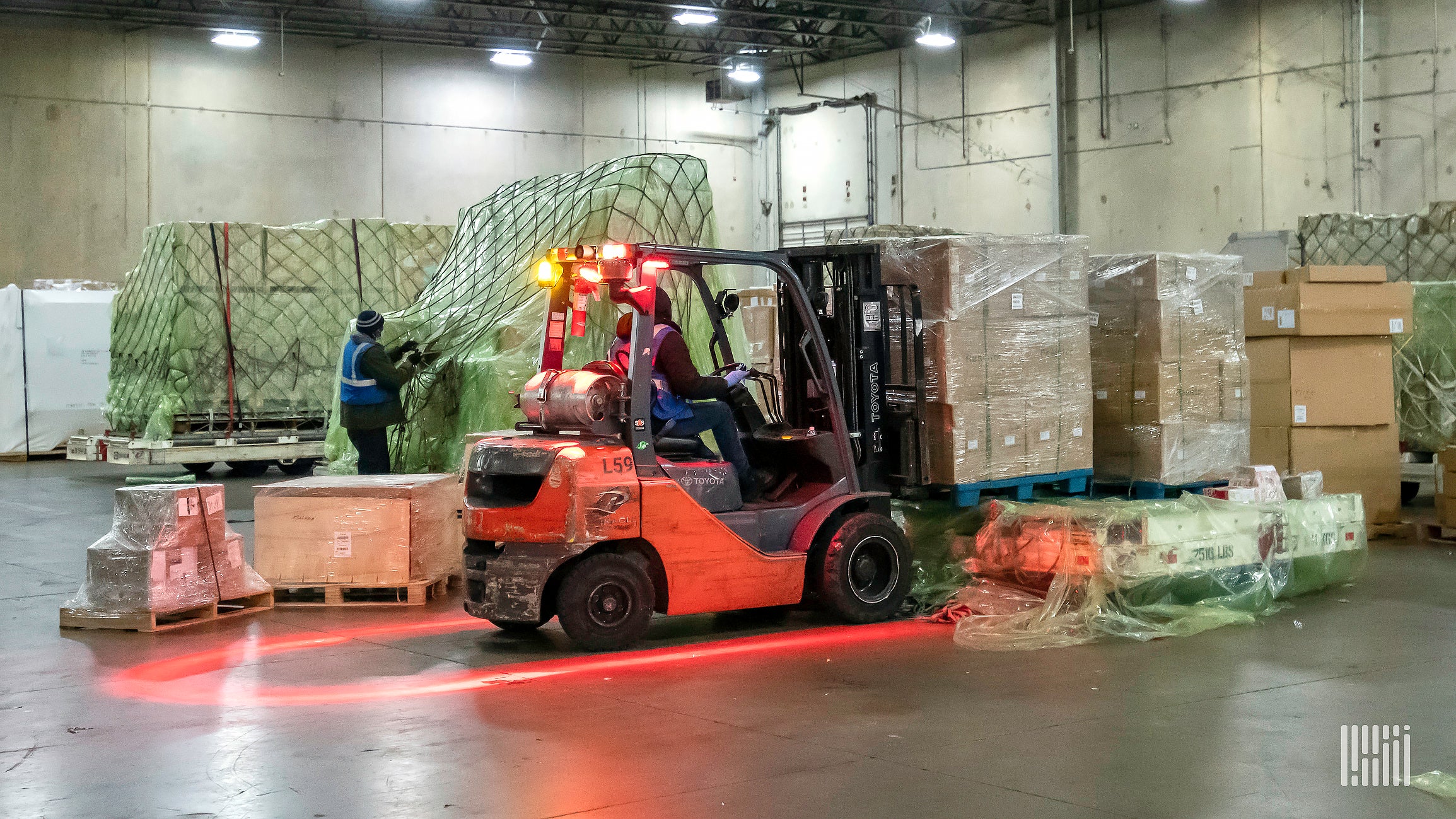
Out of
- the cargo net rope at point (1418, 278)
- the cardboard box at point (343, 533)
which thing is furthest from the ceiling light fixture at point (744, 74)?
the cardboard box at point (343, 533)

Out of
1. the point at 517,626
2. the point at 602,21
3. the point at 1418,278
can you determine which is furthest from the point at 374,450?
the point at 602,21

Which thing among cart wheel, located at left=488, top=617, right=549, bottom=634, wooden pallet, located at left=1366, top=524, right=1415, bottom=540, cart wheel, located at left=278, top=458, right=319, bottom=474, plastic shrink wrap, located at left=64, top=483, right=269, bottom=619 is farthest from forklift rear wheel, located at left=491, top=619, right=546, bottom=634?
cart wheel, located at left=278, top=458, right=319, bottom=474

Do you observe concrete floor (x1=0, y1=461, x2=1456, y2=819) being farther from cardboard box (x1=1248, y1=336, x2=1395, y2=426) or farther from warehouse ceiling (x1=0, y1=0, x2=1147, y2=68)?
warehouse ceiling (x1=0, y1=0, x2=1147, y2=68)

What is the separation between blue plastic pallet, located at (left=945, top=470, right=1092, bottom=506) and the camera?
293 inches

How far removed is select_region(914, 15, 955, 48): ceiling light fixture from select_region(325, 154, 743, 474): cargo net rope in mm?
7997

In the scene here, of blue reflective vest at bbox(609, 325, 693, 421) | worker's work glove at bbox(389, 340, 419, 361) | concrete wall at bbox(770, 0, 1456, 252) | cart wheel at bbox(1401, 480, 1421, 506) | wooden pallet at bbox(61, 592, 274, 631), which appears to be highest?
concrete wall at bbox(770, 0, 1456, 252)

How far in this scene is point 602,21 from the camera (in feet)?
73.2

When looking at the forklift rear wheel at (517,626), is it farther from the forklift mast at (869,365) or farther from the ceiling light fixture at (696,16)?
the ceiling light fixture at (696,16)

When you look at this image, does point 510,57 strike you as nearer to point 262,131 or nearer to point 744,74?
point 262,131

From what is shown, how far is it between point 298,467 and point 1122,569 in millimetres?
12566

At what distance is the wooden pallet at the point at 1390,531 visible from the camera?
1027cm

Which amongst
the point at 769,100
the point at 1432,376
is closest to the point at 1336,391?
the point at 1432,376

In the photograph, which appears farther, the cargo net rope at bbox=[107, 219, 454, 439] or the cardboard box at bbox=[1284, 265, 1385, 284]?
the cargo net rope at bbox=[107, 219, 454, 439]

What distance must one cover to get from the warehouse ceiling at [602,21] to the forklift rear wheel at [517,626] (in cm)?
1334
